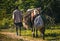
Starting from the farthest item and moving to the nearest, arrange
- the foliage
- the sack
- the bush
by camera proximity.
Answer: the foliage < the bush < the sack

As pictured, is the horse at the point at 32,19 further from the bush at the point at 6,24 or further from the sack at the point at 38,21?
the bush at the point at 6,24

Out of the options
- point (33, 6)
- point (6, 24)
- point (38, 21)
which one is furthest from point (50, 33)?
point (6, 24)

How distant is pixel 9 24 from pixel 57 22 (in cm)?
352

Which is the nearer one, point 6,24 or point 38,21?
point 38,21

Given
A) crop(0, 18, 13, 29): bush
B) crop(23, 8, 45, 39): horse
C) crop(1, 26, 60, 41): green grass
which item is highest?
crop(23, 8, 45, 39): horse

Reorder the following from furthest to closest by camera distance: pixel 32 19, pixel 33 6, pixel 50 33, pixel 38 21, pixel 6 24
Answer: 1. pixel 6 24
2. pixel 33 6
3. pixel 50 33
4. pixel 32 19
5. pixel 38 21

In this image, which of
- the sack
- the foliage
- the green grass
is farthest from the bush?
the sack

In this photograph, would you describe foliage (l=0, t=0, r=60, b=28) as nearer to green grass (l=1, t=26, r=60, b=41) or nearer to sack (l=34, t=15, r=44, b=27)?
green grass (l=1, t=26, r=60, b=41)

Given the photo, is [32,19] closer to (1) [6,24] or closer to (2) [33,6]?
(2) [33,6]

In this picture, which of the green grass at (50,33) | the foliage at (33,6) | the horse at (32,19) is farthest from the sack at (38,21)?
the foliage at (33,6)

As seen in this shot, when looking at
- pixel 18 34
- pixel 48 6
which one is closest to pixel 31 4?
pixel 48 6

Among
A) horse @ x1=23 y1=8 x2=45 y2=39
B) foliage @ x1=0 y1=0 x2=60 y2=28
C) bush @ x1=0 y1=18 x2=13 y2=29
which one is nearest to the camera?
horse @ x1=23 y1=8 x2=45 y2=39

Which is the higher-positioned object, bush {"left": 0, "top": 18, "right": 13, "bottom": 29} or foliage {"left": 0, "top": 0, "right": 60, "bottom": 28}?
foliage {"left": 0, "top": 0, "right": 60, "bottom": 28}

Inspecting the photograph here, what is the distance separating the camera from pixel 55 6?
18.0 metres
